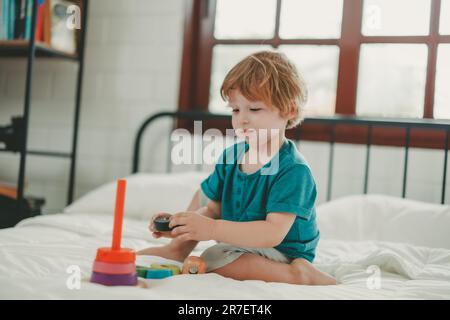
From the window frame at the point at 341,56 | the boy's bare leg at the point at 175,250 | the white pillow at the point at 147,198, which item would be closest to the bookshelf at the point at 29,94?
the white pillow at the point at 147,198

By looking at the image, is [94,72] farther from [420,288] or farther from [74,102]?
[420,288]

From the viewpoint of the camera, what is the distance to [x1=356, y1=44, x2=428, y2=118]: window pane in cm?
200

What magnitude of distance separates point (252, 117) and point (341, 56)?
110 cm

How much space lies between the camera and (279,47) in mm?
2195

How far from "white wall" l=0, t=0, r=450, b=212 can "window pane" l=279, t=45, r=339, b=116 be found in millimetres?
510

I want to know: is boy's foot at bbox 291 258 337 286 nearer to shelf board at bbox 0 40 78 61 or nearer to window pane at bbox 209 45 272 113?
window pane at bbox 209 45 272 113

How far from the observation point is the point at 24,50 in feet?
7.23

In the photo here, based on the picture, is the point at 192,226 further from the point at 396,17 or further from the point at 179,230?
the point at 396,17

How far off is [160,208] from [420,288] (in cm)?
96

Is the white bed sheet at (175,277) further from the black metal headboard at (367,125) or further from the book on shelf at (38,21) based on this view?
the book on shelf at (38,21)

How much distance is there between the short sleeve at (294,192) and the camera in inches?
42.1

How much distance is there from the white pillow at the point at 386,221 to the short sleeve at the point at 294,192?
1.74 ft

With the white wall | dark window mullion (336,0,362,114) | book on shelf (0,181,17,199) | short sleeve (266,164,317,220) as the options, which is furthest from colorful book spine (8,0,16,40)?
short sleeve (266,164,317,220)

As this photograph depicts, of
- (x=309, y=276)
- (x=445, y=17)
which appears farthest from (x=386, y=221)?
(x=445, y=17)
